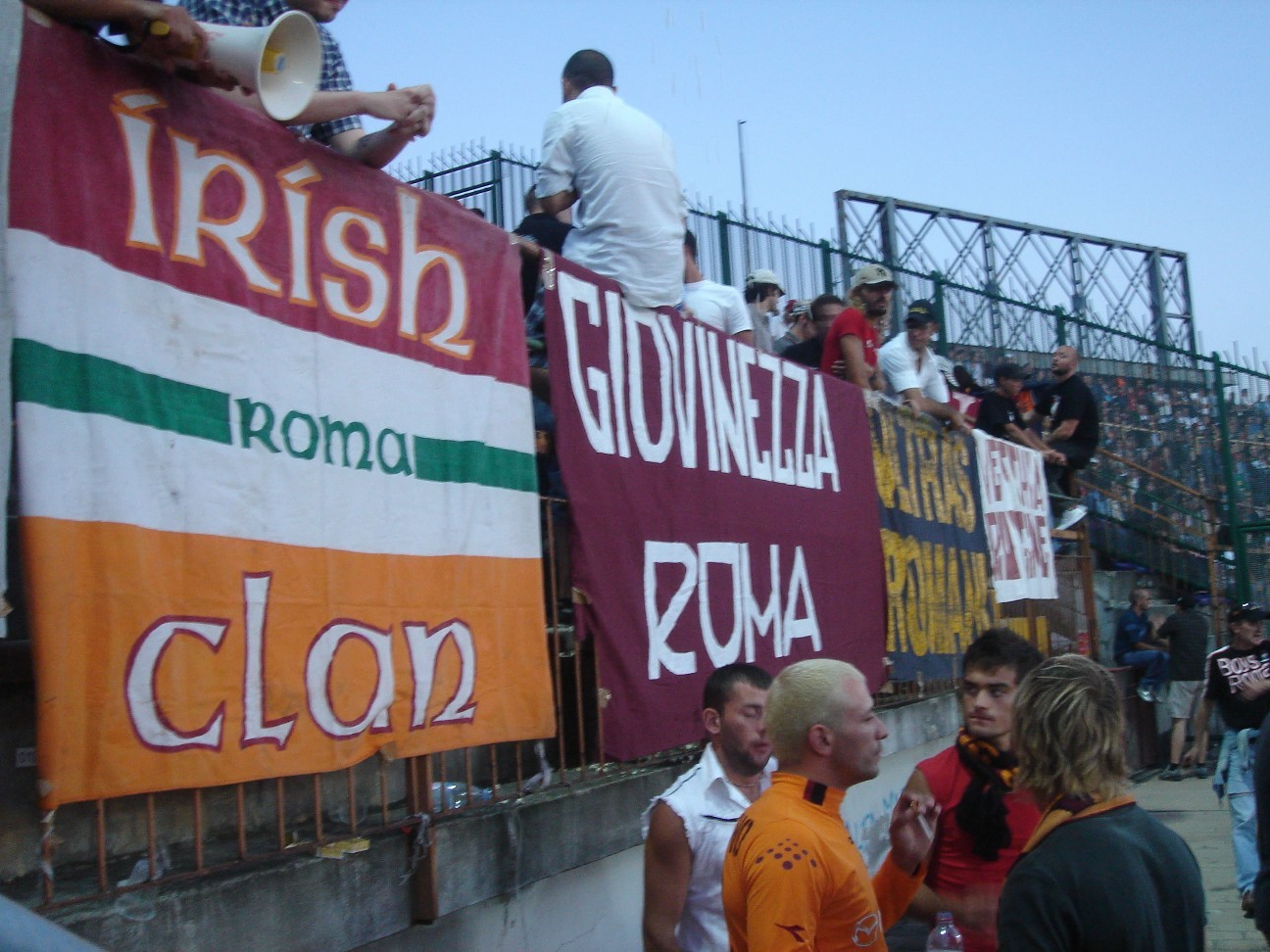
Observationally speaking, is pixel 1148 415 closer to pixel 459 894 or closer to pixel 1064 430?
pixel 1064 430

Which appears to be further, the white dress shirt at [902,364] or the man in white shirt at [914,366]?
the white dress shirt at [902,364]

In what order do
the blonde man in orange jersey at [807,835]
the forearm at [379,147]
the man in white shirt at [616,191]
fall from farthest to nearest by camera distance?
the man in white shirt at [616,191]
the forearm at [379,147]
the blonde man in orange jersey at [807,835]

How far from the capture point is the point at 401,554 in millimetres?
4105

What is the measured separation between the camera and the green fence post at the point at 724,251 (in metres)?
12.3

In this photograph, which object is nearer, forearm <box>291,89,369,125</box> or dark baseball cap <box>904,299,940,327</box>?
forearm <box>291,89,369,125</box>

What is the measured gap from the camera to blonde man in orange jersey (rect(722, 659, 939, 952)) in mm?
3088

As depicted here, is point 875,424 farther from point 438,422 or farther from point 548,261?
point 438,422

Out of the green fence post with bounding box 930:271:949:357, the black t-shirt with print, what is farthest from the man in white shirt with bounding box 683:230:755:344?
the green fence post with bounding box 930:271:949:357

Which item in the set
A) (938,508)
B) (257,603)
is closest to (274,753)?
(257,603)

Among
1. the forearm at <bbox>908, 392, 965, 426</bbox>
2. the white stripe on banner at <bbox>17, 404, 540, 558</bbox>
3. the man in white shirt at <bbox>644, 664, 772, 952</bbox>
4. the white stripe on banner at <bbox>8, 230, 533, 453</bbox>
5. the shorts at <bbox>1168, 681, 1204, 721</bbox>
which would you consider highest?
the forearm at <bbox>908, 392, 965, 426</bbox>

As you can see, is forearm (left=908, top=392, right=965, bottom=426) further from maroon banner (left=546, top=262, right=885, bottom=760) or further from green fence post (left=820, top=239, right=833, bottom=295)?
green fence post (left=820, top=239, right=833, bottom=295)

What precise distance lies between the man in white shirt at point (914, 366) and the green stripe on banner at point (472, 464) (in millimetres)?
5591

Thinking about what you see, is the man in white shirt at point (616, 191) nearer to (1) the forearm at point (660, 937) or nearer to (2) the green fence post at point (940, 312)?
(1) the forearm at point (660, 937)

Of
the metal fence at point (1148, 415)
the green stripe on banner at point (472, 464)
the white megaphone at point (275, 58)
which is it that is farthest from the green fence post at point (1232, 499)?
the white megaphone at point (275, 58)
